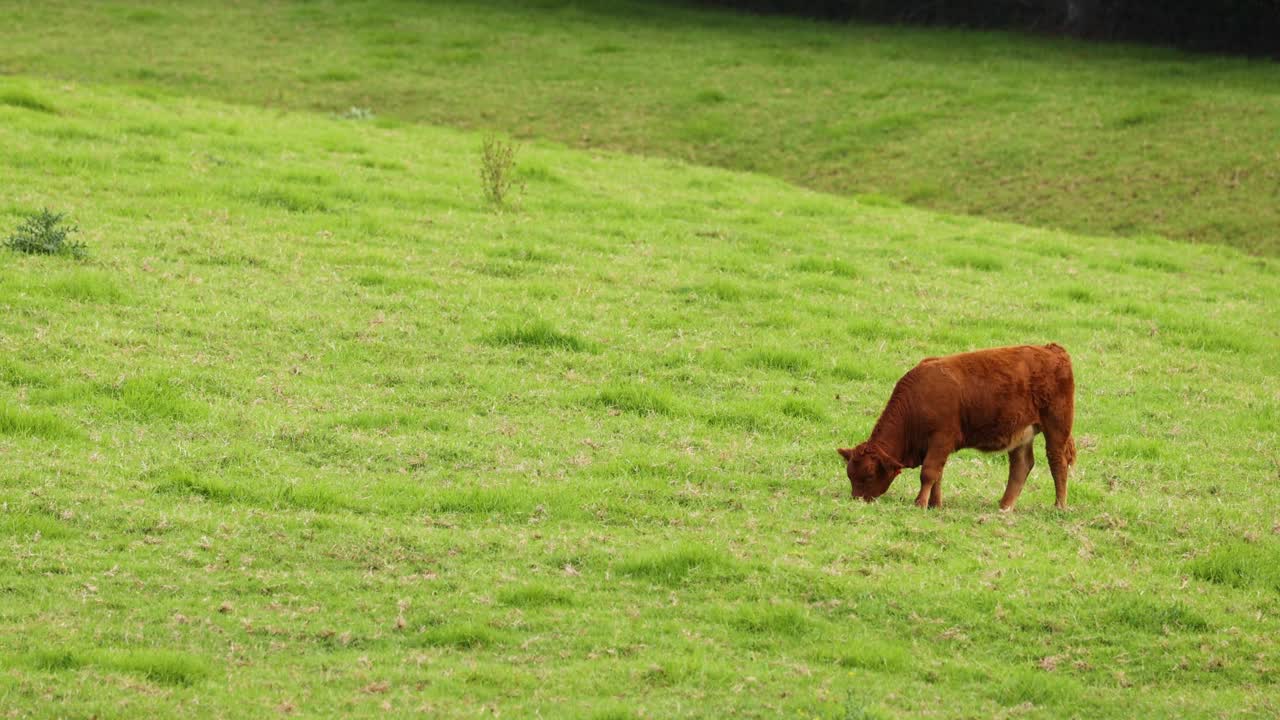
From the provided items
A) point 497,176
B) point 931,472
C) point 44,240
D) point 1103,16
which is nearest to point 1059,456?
point 931,472

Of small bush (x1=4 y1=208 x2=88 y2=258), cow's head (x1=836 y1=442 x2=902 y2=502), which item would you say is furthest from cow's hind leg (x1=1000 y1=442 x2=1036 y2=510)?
small bush (x1=4 y1=208 x2=88 y2=258)

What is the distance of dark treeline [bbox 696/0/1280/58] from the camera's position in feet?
135

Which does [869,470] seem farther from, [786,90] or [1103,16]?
[1103,16]

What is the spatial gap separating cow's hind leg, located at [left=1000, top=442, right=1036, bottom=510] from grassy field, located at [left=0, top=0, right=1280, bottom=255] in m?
16.0

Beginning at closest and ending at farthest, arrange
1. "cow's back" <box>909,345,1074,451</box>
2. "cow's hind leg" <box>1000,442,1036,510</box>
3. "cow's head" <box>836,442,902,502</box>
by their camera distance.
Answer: "cow's back" <box>909,345,1074,451</box> < "cow's head" <box>836,442,902,502</box> < "cow's hind leg" <box>1000,442,1036,510</box>

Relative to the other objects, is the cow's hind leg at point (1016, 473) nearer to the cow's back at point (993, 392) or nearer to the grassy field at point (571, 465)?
the grassy field at point (571, 465)

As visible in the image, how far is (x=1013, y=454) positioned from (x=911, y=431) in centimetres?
113

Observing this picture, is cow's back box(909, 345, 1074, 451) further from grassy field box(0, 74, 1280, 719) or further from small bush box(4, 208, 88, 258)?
small bush box(4, 208, 88, 258)

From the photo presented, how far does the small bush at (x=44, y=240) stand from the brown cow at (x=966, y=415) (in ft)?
36.7

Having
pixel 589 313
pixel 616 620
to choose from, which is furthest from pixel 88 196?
pixel 616 620

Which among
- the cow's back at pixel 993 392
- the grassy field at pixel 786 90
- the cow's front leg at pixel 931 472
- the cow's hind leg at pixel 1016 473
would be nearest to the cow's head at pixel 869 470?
the cow's front leg at pixel 931 472

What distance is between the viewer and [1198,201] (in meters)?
29.3

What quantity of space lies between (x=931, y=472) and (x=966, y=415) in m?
0.57

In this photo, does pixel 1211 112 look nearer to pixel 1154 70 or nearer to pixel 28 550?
pixel 1154 70
